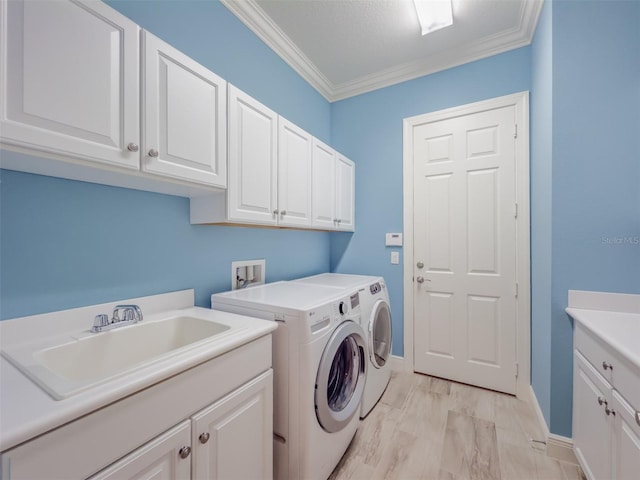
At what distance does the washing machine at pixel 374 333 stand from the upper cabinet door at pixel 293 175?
0.54m

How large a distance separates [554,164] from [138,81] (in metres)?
2.05

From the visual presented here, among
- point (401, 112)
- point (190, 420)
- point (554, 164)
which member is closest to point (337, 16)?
point (401, 112)

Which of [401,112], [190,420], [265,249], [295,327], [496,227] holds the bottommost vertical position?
[190,420]

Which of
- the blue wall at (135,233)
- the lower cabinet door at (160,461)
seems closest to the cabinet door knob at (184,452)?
the lower cabinet door at (160,461)

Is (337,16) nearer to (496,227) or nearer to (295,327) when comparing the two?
(496,227)

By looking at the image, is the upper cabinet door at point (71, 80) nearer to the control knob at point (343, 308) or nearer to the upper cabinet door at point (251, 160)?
the upper cabinet door at point (251, 160)

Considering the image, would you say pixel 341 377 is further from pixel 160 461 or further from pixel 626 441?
pixel 626 441

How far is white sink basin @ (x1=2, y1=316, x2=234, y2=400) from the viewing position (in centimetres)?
72

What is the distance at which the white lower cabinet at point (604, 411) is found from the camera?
3.08ft

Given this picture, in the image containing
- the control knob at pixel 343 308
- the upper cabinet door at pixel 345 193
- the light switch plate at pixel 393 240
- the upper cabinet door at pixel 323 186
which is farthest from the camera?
the light switch plate at pixel 393 240

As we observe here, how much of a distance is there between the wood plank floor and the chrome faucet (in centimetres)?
126

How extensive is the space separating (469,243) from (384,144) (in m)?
1.21

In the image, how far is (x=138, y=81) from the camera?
1024mm

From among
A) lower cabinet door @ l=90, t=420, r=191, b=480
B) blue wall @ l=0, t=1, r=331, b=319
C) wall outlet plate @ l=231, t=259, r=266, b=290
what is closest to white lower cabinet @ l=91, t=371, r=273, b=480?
lower cabinet door @ l=90, t=420, r=191, b=480
